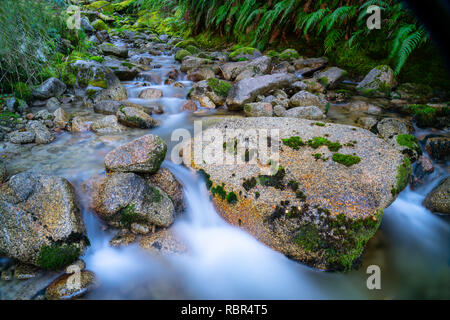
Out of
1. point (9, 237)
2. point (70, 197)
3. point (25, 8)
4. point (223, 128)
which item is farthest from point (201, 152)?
point (25, 8)

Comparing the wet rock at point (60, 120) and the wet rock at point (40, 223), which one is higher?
the wet rock at point (60, 120)

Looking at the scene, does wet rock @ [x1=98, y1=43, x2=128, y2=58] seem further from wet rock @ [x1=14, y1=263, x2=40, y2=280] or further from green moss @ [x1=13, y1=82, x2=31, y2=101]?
wet rock @ [x1=14, y1=263, x2=40, y2=280]

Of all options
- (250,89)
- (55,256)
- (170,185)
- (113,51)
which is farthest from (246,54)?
(55,256)

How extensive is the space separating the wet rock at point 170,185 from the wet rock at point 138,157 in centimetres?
11

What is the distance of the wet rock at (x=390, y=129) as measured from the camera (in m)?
3.82

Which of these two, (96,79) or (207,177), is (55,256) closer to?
(207,177)

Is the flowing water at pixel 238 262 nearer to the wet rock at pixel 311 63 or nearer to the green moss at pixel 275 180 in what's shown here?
the green moss at pixel 275 180

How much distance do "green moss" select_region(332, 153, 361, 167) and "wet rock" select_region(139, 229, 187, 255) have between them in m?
2.19

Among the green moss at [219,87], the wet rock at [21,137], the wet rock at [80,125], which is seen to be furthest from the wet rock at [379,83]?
the wet rock at [21,137]

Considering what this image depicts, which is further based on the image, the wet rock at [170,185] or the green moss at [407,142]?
the green moss at [407,142]

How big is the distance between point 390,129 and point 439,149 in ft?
2.51

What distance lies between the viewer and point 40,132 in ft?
12.8

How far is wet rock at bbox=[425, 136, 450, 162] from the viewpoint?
3.63 meters
